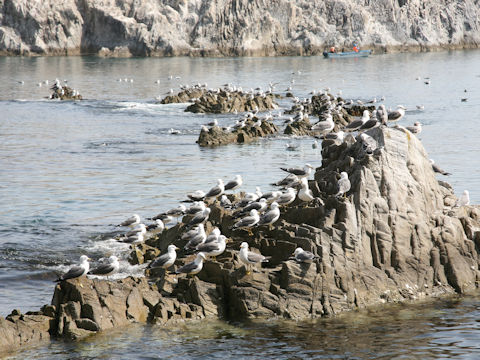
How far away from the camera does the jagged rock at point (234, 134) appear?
127 ft

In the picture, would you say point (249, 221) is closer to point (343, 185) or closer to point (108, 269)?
point (343, 185)

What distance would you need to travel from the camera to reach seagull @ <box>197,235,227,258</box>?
1556 cm

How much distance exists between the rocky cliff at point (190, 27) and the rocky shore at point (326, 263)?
11194cm

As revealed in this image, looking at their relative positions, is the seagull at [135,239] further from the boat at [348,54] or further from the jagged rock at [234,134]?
the boat at [348,54]

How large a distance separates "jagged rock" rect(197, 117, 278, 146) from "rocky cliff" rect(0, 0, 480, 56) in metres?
88.1

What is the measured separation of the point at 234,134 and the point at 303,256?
25682mm

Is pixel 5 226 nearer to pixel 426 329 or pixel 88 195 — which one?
pixel 88 195

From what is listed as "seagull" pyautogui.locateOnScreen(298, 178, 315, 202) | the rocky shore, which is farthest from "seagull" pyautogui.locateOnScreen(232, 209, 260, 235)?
"seagull" pyautogui.locateOnScreen(298, 178, 315, 202)

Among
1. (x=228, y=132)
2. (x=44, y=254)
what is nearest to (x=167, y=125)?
(x=228, y=132)

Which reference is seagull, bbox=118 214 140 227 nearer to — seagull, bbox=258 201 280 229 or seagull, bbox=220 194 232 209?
seagull, bbox=220 194 232 209

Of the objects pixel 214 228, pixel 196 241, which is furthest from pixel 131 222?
pixel 196 241

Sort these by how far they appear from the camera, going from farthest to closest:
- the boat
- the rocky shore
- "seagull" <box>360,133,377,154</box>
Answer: the boat
"seagull" <box>360,133,377,154</box>
the rocky shore

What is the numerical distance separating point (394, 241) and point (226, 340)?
504 cm

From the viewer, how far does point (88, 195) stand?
2705 cm
